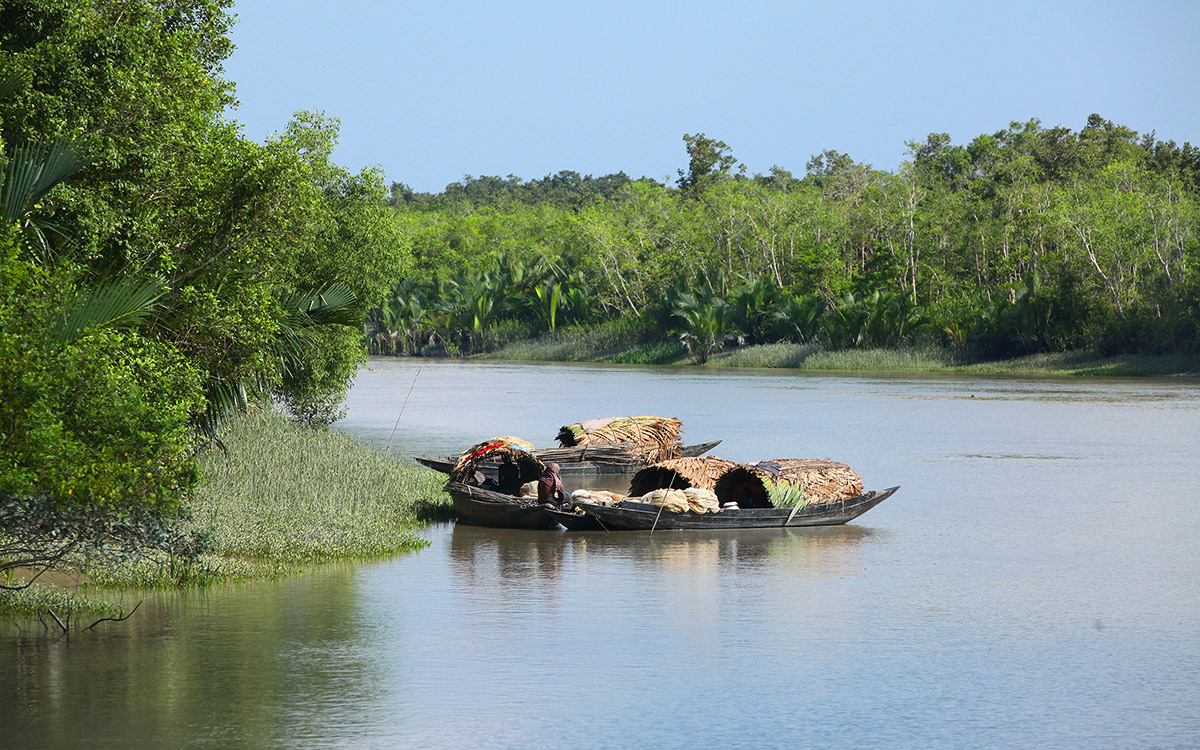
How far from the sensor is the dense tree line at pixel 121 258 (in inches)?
372

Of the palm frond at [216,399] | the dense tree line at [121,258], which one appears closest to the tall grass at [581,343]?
the palm frond at [216,399]

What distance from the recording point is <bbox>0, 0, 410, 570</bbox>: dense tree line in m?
9.44

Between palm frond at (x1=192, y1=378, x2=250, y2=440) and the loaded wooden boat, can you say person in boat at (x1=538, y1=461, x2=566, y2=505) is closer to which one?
the loaded wooden boat

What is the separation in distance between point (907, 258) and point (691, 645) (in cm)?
5682

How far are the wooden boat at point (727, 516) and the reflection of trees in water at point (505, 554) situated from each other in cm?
77

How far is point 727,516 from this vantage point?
18141 millimetres

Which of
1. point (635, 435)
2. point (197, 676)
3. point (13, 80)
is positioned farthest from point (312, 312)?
point (197, 676)

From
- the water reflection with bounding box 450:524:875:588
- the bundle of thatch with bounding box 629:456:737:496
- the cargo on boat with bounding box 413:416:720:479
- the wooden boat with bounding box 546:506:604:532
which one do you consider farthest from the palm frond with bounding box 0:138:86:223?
the cargo on boat with bounding box 413:416:720:479

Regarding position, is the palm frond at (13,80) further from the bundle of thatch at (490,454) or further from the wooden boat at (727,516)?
the wooden boat at (727,516)

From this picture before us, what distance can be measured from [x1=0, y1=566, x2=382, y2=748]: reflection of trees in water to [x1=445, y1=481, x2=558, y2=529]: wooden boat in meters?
5.10

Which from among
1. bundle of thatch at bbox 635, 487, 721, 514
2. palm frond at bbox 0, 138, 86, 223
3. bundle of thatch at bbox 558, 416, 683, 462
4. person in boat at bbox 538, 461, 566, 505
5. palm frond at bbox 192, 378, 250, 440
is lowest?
bundle of thatch at bbox 635, 487, 721, 514

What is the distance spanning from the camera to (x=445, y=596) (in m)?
13.6

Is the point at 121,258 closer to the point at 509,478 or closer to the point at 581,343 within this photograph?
the point at 509,478

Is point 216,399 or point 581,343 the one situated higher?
point 581,343
